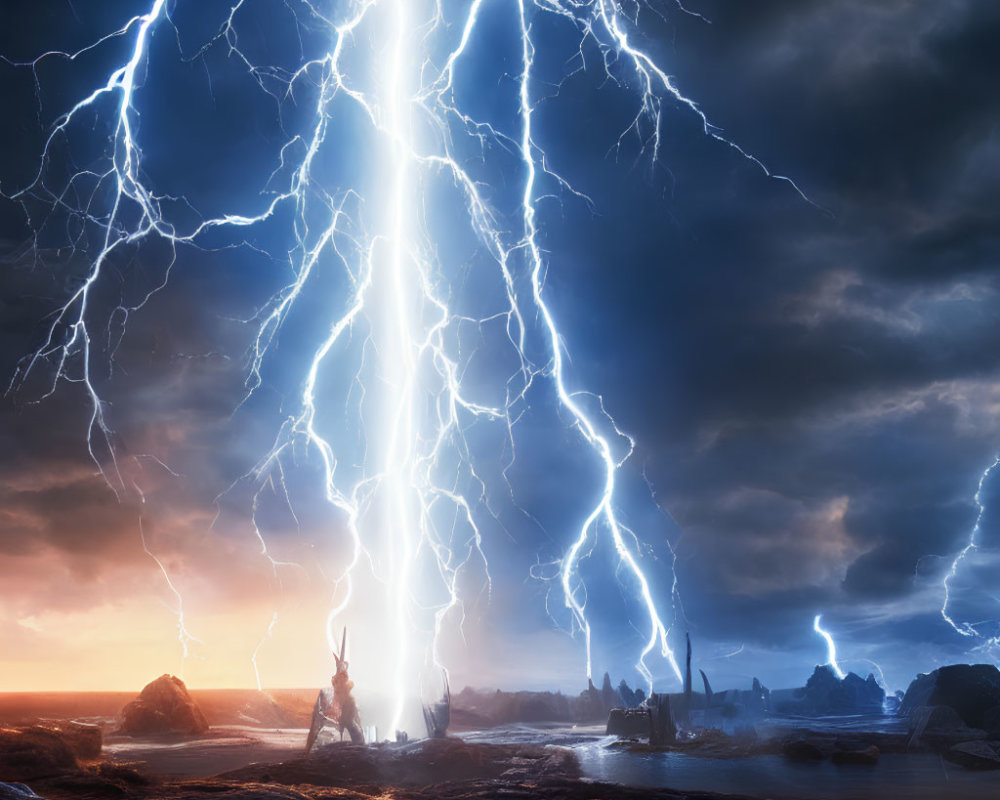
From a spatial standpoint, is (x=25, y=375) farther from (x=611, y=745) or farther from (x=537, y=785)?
(x=611, y=745)

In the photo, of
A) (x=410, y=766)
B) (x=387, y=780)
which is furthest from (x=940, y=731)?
(x=387, y=780)

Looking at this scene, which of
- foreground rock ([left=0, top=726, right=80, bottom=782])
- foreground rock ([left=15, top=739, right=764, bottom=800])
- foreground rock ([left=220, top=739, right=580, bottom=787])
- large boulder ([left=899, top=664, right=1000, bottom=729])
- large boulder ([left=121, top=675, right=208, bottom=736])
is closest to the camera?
foreground rock ([left=15, top=739, right=764, bottom=800])

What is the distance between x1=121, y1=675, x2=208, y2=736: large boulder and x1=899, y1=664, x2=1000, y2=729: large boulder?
29846 mm

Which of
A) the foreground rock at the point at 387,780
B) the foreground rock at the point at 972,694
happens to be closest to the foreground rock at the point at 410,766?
the foreground rock at the point at 387,780

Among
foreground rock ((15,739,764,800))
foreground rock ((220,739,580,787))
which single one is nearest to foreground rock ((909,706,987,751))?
foreground rock ((15,739,764,800))

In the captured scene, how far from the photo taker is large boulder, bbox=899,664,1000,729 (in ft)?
85.7

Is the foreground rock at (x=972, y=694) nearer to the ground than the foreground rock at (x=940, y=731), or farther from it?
farther from it

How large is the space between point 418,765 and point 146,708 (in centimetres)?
1655

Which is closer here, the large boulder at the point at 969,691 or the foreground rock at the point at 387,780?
the foreground rock at the point at 387,780

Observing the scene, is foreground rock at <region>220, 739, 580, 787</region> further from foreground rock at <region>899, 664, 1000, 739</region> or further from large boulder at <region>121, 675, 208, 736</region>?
foreground rock at <region>899, 664, 1000, 739</region>

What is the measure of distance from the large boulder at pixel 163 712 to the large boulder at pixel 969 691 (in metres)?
29.8

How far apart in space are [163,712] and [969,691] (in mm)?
31527

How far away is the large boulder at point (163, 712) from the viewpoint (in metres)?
27.1

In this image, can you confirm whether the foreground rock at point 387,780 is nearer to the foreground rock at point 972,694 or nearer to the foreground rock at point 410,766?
the foreground rock at point 410,766
